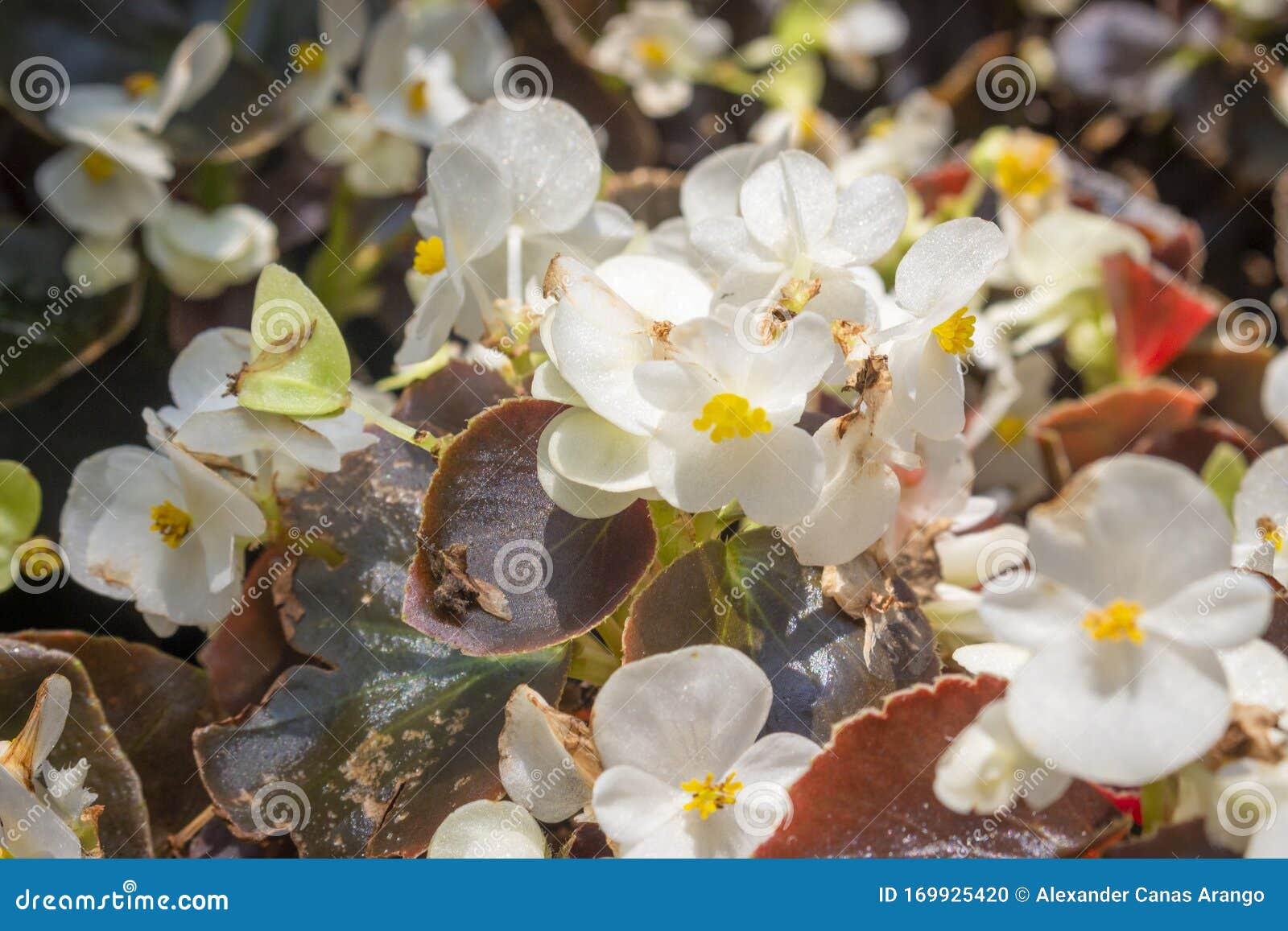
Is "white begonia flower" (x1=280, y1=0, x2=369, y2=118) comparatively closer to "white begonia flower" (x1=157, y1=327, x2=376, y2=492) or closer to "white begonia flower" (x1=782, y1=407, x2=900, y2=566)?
"white begonia flower" (x1=157, y1=327, x2=376, y2=492)

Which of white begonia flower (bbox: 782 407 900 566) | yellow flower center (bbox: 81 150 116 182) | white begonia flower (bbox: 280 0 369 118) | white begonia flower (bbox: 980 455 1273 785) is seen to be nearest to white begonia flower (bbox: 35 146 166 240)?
yellow flower center (bbox: 81 150 116 182)

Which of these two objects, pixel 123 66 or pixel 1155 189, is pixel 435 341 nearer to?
pixel 123 66

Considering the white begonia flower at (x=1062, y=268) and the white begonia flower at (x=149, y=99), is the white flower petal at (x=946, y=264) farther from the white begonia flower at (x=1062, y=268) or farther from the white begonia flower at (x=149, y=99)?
the white begonia flower at (x=149, y=99)

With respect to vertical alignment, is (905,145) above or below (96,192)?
above

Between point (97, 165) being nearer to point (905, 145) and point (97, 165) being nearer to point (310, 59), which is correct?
point (310, 59)

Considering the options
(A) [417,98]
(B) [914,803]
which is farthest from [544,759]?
(A) [417,98]

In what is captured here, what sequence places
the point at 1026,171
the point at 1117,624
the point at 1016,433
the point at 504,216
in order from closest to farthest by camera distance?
the point at 1117,624
the point at 504,216
the point at 1016,433
the point at 1026,171

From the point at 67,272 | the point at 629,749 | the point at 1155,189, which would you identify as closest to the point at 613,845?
the point at 629,749
